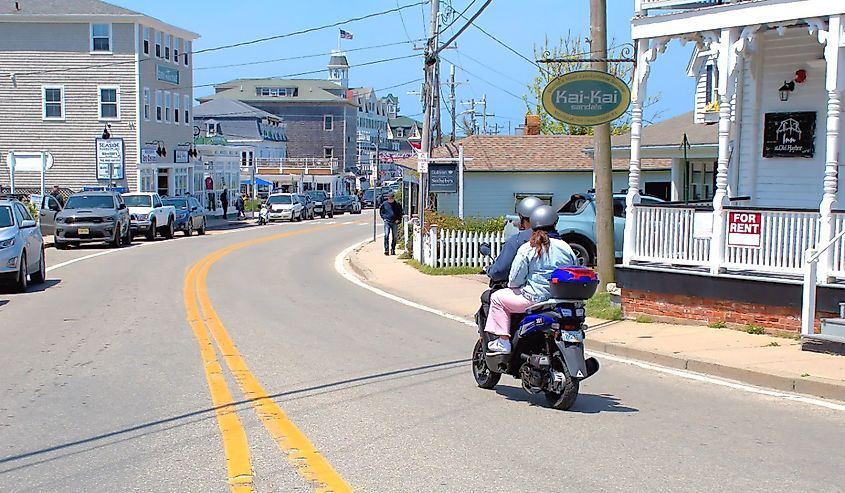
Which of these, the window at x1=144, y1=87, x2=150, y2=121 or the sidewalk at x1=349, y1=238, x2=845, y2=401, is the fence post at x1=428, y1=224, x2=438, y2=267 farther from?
the window at x1=144, y1=87, x2=150, y2=121

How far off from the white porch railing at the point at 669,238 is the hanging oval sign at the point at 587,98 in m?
1.68

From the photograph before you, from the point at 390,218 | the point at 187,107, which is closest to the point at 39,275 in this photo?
the point at 390,218

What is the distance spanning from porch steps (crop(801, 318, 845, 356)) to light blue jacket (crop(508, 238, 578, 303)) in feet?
14.8

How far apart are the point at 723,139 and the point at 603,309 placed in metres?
3.16

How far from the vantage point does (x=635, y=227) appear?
50.7 feet

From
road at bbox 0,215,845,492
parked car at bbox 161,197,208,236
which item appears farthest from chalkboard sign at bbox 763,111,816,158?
parked car at bbox 161,197,208,236

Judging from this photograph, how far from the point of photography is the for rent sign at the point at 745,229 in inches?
548

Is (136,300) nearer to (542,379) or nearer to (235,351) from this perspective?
(235,351)

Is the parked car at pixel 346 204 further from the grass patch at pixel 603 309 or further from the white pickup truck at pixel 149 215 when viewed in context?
the grass patch at pixel 603 309

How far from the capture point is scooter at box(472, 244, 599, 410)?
854cm

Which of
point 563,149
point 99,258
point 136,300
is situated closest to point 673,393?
point 136,300

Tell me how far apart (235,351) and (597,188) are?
24.5ft


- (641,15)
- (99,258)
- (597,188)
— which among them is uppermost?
(641,15)

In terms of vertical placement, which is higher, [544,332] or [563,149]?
[563,149]
